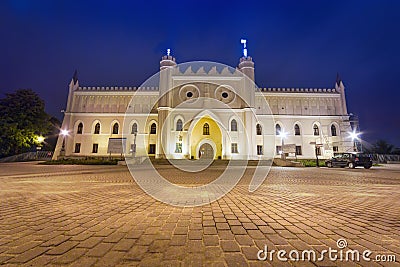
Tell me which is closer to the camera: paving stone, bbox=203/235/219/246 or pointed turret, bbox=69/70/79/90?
paving stone, bbox=203/235/219/246

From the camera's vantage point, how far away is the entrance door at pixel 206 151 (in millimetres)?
27781

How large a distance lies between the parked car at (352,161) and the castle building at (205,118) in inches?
336

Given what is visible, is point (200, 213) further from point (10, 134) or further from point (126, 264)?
point (10, 134)

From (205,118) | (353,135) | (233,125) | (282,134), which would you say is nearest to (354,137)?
(353,135)

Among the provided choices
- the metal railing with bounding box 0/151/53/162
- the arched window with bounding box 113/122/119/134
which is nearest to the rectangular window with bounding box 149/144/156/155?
the arched window with bounding box 113/122/119/134

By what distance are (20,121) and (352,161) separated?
40063mm

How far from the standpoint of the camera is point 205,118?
28.1 meters

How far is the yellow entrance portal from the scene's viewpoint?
2769cm

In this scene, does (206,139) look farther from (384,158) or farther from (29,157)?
(384,158)

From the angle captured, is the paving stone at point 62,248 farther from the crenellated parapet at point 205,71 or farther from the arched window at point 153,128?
the crenellated parapet at point 205,71

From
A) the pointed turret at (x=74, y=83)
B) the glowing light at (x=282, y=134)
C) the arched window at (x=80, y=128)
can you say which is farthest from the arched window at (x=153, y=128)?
the glowing light at (x=282, y=134)

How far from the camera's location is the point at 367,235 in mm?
2225

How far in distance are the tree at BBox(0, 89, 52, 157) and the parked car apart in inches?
1489

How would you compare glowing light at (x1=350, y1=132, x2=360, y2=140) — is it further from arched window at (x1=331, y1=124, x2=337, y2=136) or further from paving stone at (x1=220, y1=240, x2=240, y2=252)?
paving stone at (x1=220, y1=240, x2=240, y2=252)
